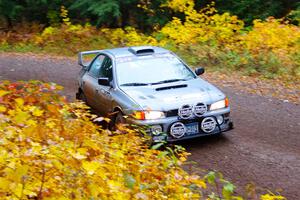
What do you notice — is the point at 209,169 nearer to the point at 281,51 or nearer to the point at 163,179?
the point at 163,179

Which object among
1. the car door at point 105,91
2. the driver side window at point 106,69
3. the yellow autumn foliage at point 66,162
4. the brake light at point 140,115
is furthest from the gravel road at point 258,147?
the driver side window at point 106,69

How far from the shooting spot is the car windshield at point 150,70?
30.3 ft

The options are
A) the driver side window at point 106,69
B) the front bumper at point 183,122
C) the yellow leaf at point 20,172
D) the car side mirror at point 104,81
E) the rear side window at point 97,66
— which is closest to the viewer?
the yellow leaf at point 20,172

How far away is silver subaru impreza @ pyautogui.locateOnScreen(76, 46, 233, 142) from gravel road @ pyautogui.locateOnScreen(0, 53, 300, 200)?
0.43 meters

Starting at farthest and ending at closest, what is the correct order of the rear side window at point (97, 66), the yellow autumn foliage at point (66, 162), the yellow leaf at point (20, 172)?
the rear side window at point (97, 66)
the yellow autumn foliage at point (66, 162)
the yellow leaf at point (20, 172)

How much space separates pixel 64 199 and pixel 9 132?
3.95 ft

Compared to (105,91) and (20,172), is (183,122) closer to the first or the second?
(105,91)

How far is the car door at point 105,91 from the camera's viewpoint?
925cm

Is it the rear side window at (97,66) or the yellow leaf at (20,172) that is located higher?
the yellow leaf at (20,172)

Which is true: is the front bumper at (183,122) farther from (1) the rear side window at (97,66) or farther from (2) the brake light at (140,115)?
(1) the rear side window at (97,66)

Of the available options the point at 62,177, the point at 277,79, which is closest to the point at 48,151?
the point at 62,177

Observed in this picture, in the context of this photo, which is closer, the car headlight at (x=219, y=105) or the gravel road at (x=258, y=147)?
the gravel road at (x=258, y=147)

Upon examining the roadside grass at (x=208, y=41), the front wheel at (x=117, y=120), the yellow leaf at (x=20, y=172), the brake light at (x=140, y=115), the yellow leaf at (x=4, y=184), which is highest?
the yellow leaf at (x=20, y=172)

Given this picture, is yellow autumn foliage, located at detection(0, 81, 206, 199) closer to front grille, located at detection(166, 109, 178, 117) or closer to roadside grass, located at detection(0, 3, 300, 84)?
front grille, located at detection(166, 109, 178, 117)
